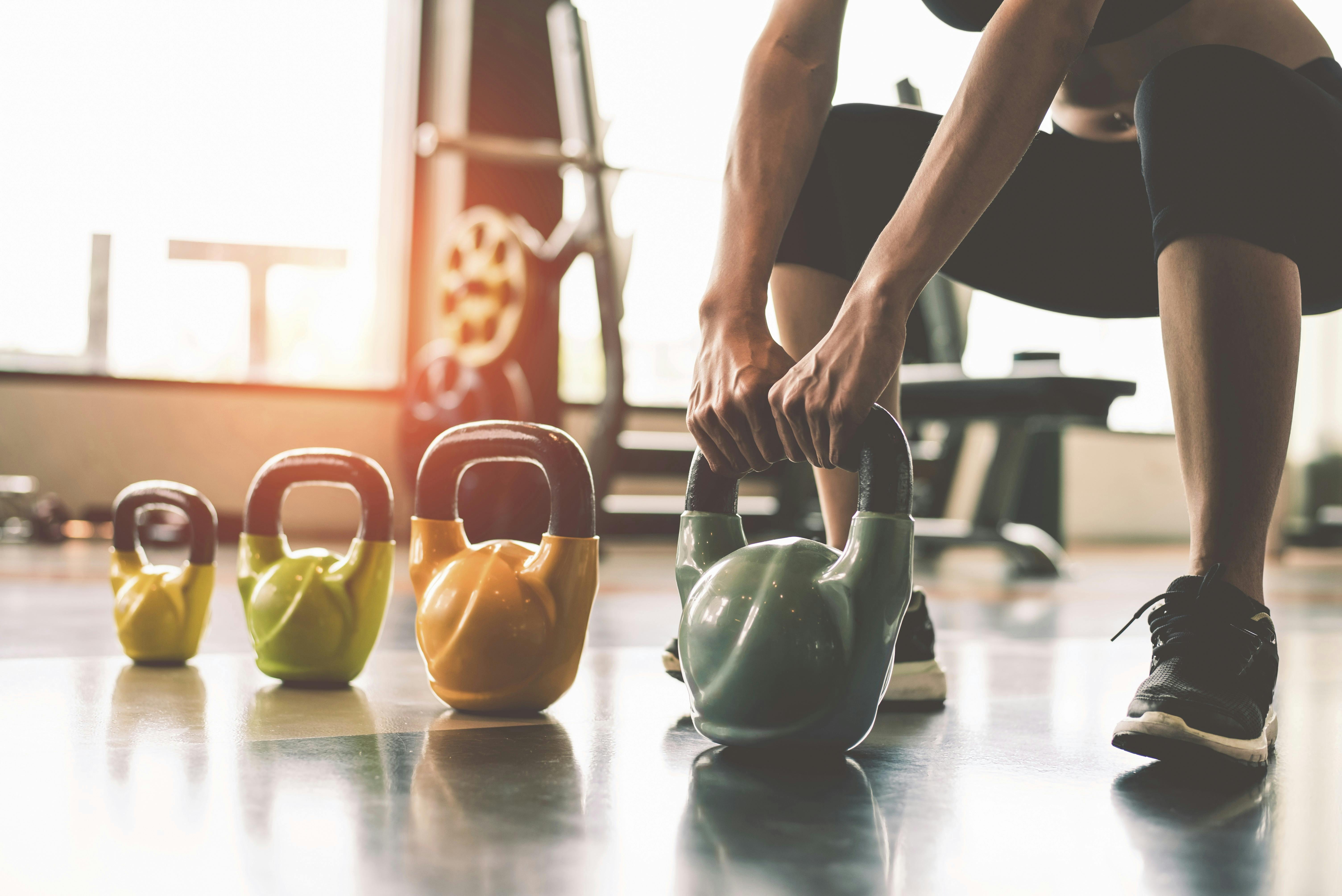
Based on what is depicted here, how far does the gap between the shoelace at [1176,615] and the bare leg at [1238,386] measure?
1 cm

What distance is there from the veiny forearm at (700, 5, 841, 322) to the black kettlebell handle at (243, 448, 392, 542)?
0.41 m

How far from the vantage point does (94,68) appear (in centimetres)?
389

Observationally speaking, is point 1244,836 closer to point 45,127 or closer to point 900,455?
point 900,455

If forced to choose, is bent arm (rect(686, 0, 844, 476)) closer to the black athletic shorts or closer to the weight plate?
the black athletic shorts

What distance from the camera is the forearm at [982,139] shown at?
2.58 feet

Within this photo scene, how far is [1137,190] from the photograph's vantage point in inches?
43.4

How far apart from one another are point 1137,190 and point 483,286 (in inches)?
96.9

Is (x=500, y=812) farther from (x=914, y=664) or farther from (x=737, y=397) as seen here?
(x=914, y=664)

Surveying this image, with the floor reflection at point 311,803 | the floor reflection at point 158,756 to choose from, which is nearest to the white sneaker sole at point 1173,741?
the floor reflection at point 311,803

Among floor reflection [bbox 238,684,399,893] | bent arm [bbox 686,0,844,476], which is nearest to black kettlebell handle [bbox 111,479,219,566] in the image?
floor reflection [bbox 238,684,399,893]

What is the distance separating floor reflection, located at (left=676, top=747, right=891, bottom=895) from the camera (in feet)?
1.76

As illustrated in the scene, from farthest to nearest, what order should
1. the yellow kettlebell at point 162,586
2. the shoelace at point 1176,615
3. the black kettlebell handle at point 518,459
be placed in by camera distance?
the yellow kettlebell at point 162,586
the black kettlebell handle at point 518,459
the shoelace at point 1176,615

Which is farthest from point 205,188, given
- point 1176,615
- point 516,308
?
point 1176,615

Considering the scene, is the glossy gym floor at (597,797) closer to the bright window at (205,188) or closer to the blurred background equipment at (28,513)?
the blurred background equipment at (28,513)
